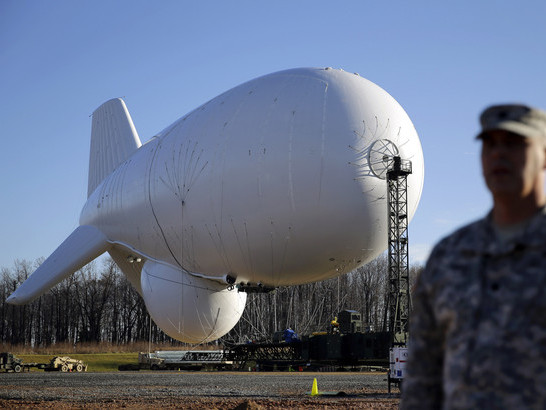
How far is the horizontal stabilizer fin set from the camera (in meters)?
34.3

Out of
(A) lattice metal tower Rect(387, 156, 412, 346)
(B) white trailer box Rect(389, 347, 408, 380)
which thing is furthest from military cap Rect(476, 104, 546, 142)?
(A) lattice metal tower Rect(387, 156, 412, 346)

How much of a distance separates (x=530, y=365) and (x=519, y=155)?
27.7 inches

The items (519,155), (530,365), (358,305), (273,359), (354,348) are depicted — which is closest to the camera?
(530,365)

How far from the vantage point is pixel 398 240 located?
27.8 metres

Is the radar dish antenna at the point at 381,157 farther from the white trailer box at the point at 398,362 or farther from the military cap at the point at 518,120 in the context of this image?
the military cap at the point at 518,120

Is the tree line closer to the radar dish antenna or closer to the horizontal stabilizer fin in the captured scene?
the horizontal stabilizer fin

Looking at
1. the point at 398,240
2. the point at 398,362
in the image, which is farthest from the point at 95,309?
the point at 398,362

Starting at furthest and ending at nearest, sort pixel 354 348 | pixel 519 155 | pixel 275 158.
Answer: pixel 354 348
pixel 275 158
pixel 519 155

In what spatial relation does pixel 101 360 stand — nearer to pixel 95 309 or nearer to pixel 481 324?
pixel 95 309

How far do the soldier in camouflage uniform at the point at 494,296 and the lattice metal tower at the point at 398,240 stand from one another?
20565mm

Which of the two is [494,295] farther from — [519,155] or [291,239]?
[291,239]

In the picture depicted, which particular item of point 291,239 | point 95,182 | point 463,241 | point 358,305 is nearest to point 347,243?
point 291,239

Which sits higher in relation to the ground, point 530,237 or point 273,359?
point 530,237

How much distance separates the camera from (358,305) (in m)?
79.4
